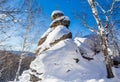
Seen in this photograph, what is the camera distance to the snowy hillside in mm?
11922

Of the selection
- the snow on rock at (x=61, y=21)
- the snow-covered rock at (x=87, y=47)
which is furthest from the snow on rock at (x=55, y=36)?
the snow-covered rock at (x=87, y=47)

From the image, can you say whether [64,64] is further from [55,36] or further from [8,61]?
[8,61]

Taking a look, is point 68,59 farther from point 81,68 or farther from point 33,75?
point 33,75

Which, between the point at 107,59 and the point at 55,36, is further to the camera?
the point at 55,36

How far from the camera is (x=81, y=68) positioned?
42.1ft

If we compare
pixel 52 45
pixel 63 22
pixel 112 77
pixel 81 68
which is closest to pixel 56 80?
pixel 81 68

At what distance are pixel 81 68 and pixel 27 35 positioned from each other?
539 inches

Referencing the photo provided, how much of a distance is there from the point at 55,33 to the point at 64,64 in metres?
3.64

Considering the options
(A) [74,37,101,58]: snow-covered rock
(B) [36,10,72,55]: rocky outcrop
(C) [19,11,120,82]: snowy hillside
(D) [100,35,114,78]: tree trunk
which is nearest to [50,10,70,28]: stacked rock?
(B) [36,10,72,55]: rocky outcrop

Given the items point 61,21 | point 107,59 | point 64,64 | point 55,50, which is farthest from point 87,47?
point 107,59

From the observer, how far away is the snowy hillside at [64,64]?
39.1 ft

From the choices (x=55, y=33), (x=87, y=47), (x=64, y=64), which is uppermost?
(x=55, y=33)

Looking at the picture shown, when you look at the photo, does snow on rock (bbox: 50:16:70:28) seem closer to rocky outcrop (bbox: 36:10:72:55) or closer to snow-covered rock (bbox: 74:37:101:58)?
rocky outcrop (bbox: 36:10:72:55)

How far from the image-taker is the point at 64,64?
42.3 feet
